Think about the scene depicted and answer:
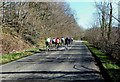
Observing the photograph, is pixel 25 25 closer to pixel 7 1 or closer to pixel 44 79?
pixel 7 1

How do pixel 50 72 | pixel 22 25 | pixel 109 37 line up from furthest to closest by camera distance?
1. pixel 22 25
2. pixel 109 37
3. pixel 50 72

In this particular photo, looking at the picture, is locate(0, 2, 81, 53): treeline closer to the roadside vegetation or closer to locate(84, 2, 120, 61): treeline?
the roadside vegetation

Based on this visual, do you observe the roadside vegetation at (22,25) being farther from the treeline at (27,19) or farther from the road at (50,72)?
the road at (50,72)

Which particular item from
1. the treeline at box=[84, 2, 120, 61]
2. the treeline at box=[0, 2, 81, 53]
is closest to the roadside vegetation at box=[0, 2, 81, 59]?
the treeline at box=[0, 2, 81, 53]

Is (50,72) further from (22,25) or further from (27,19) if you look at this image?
(22,25)

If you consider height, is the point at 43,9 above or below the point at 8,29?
above

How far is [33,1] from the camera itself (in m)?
53.1

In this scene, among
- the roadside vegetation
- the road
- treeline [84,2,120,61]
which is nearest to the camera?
the road

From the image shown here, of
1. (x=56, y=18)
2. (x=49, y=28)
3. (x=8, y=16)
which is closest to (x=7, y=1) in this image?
(x=8, y=16)

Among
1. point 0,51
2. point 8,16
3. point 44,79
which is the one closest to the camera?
point 44,79

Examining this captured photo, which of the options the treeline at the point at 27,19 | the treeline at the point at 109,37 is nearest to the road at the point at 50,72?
the treeline at the point at 109,37

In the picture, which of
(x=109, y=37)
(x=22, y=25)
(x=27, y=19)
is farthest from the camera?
(x=22, y=25)

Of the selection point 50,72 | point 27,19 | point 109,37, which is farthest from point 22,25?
point 50,72

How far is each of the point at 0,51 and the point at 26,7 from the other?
14.9 metres
